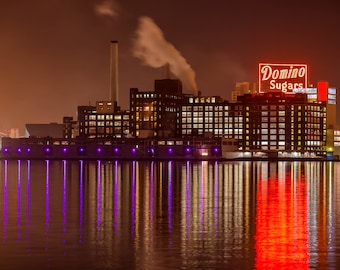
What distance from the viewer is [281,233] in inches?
1181

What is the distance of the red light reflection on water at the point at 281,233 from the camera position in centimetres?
2339

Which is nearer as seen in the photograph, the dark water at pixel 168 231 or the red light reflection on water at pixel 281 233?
the red light reflection on water at pixel 281 233

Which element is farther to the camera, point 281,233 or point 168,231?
point 168,231

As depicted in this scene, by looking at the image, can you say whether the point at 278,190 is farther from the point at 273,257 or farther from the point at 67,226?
the point at 273,257

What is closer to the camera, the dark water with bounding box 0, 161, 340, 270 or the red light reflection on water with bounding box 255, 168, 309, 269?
the red light reflection on water with bounding box 255, 168, 309, 269

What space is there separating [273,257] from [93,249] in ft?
21.6

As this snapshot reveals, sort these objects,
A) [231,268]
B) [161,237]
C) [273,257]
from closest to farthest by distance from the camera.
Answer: [231,268] < [273,257] < [161,237]

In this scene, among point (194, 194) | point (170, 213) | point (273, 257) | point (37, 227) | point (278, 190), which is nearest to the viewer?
point (273, 257)

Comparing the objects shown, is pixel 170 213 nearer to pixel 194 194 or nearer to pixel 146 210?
pixel 146 210

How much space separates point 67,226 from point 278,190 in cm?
3018

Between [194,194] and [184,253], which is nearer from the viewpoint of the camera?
[184,253]

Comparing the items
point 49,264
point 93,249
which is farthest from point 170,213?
point 49,264

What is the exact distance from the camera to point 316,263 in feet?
75.6

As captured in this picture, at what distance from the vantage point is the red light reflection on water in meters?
23.4
